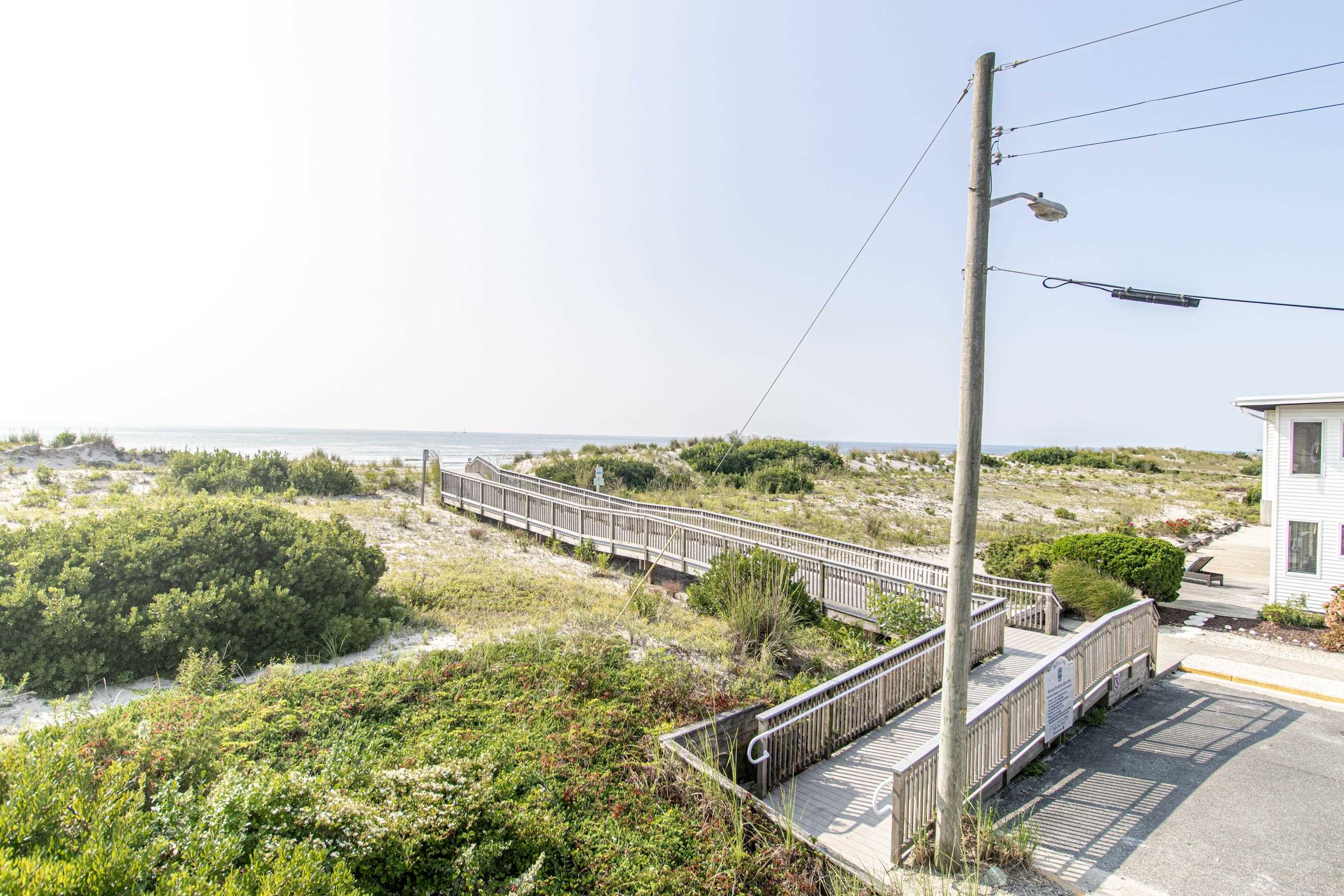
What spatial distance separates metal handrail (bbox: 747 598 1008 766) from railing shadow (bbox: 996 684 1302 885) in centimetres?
174

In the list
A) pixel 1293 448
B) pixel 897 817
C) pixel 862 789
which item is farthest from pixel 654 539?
pixel 1293 448

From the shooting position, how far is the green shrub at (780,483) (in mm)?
32281

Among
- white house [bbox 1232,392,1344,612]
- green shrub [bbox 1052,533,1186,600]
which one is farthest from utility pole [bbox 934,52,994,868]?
white house [bbox 1232,392,1344,612]

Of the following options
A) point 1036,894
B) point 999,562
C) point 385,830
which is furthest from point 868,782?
point 999,562

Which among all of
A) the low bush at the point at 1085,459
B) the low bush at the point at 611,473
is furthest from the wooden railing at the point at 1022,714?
the low bush at the point at 1085,459

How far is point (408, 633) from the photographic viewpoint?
30.9 feet

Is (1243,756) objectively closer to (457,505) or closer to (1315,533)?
(1315,533)

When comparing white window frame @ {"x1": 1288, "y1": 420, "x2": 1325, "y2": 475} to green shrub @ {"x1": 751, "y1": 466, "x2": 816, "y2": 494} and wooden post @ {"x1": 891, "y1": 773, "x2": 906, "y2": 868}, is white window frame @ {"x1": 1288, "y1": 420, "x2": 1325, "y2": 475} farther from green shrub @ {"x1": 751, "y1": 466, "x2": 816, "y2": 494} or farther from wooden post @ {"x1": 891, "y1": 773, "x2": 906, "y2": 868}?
green shrub @ {"x1": 751, "y1": 466, "x2": 816, "y2": 494}

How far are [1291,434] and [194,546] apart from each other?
23.9 m

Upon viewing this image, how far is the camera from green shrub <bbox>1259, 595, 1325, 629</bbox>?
1398 cm

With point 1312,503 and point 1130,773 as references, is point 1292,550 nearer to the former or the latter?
point 1312,503

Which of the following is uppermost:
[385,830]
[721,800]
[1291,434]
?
[1291,434]

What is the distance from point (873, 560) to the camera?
13438mm

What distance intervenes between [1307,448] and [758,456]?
27736 mm
